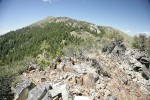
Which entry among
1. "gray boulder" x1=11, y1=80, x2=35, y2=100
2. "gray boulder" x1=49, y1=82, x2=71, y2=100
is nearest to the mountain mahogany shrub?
"gray boulder" x1=49, y1=82, x2=71, y2=100

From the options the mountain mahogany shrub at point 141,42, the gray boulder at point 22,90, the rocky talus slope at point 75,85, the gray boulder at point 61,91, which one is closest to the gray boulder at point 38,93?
the rocky talus slope at point 75,85

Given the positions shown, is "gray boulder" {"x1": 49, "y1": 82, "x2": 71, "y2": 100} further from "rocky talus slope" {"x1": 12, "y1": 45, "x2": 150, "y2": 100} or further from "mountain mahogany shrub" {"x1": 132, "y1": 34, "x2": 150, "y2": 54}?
"mountain mahogany shrub" {"x1": 132, "y1": 34, "x2": 150, "y2": 54}

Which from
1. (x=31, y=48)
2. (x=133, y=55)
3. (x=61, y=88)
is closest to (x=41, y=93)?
(x=61, y=88)

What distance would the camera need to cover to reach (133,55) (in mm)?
29594

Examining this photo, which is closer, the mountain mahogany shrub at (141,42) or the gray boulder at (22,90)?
the gray boulder at (22,90)

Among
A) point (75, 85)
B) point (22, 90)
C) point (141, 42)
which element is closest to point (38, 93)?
point (22, 90)

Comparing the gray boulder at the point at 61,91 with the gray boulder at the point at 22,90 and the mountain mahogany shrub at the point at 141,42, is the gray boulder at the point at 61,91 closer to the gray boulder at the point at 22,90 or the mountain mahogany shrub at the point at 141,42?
the gray boulder at the point at 22,90

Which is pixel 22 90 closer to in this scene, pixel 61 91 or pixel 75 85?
pixel 61 91

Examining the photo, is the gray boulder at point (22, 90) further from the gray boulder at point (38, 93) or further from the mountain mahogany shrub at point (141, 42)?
the mountain mahogany shrub at point (141, 42)

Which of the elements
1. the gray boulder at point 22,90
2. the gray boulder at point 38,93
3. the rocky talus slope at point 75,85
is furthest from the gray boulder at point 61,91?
the gray boulder at point 22,90

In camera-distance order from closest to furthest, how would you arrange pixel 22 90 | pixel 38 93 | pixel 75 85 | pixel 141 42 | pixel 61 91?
pixel 38 93 < pixel 61 91 < pixel 22 90 < pixel 75 85 < pixel 141 42

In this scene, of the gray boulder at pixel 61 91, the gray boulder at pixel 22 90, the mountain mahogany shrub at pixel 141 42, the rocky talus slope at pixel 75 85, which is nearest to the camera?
the gray boulder at pixel 61 91

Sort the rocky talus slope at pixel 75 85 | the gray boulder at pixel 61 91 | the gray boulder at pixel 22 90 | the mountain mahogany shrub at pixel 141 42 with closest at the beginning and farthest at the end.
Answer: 1. the gray boulder at pixel 61 91
2. the rocky talus slope at pixel 75 85
3. the gray boulder at pixel 22 90
4. the mountain mahogany shrub at pixel 141 42

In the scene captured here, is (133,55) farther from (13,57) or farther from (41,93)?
(13,57)
